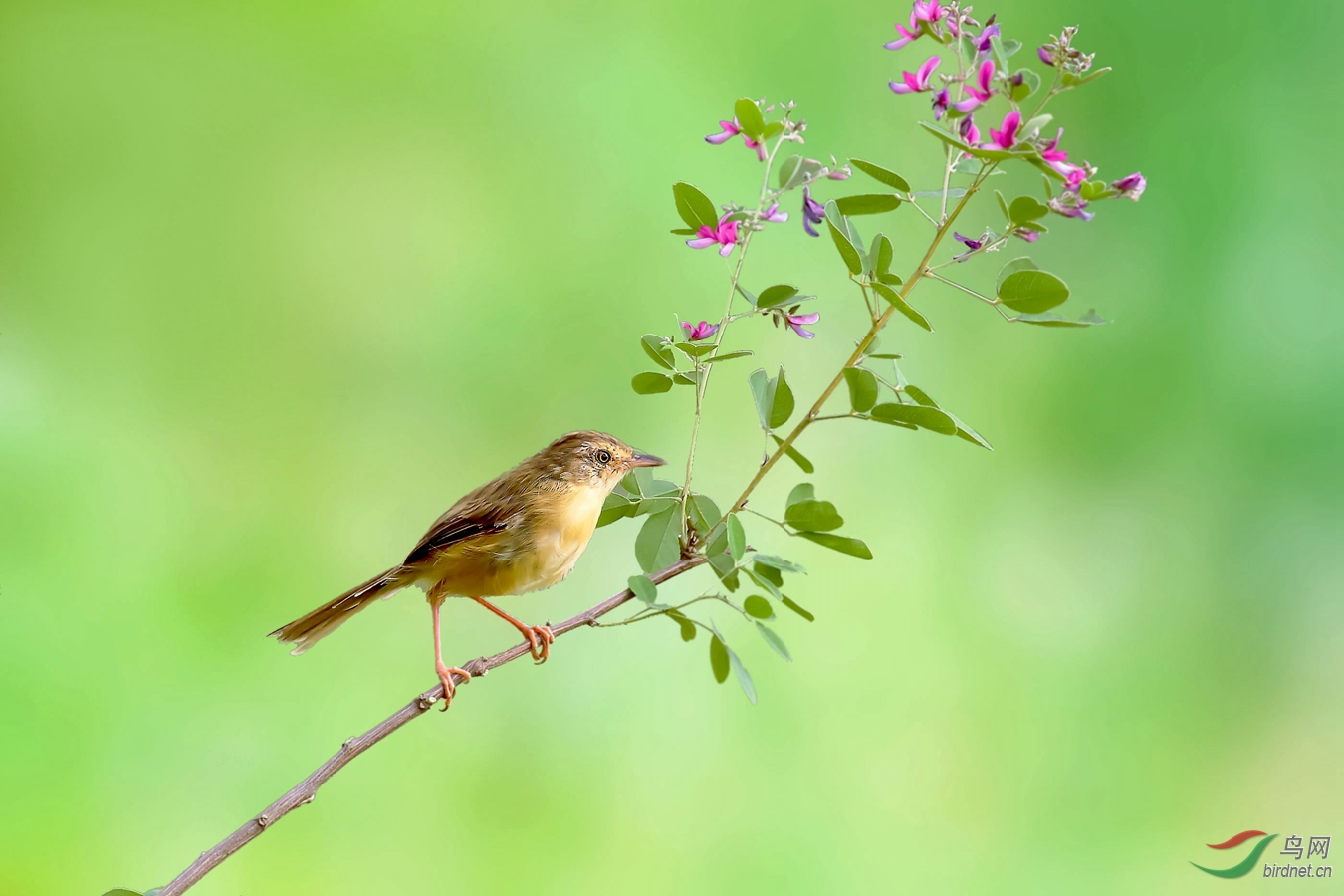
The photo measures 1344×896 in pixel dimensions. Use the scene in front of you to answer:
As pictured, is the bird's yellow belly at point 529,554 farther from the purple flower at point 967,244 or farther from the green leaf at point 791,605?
the purple flower at point 967,244

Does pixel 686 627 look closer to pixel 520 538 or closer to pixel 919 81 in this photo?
pixel 520 538

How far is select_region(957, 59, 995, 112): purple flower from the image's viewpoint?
3.89 feet

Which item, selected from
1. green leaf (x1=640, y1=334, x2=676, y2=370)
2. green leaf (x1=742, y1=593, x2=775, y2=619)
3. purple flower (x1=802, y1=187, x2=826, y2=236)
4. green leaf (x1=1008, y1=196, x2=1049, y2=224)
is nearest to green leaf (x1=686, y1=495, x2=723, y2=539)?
green leaf (x1=742, y1=593, x2=775, y2=619)

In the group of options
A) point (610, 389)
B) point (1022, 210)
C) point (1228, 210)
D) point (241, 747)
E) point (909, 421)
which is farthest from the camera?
point (1228, 210)

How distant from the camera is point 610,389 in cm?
313

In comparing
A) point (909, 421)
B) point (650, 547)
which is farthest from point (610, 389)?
point (909, 421)

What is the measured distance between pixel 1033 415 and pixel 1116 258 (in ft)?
1.79

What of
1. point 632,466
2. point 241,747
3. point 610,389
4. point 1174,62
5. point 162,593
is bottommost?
point 241,747

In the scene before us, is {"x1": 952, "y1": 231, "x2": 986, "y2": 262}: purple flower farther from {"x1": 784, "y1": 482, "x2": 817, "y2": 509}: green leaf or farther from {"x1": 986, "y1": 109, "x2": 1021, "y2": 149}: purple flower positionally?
{"x1": 784, "y1": 482, "x2": 817, "y2": 509}: green leaf

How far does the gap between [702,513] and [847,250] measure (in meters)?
0.47

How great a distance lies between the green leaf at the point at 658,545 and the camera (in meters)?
1.62

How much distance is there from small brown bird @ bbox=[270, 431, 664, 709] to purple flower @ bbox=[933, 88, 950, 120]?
810 mm

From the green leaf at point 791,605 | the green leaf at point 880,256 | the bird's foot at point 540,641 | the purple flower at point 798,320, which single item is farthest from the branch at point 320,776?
the green leaf at point 880,256

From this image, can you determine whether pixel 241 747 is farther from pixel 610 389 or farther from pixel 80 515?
pixel 610 389
